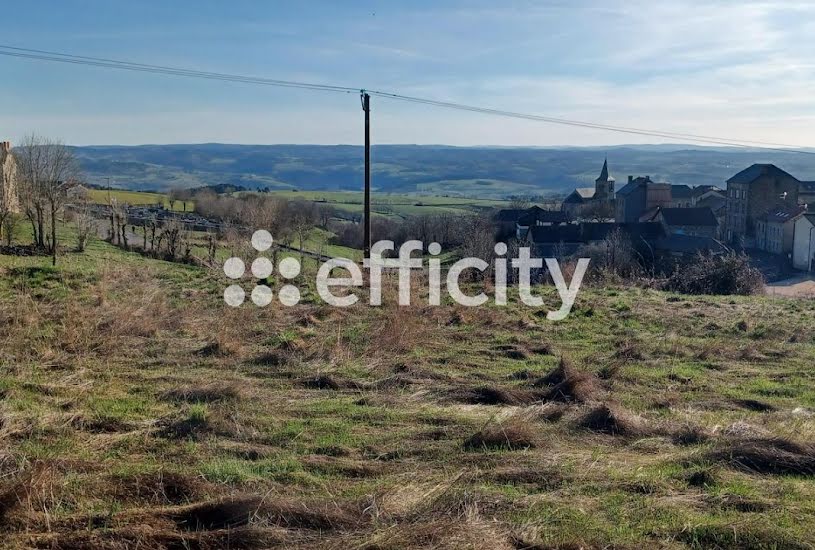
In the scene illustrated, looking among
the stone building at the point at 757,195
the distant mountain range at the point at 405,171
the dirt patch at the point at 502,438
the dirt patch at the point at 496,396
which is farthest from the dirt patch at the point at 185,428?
the distant mountain range at the point at 405,171

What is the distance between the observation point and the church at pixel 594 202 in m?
74.3

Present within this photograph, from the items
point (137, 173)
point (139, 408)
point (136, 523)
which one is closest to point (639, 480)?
point (136, 523)

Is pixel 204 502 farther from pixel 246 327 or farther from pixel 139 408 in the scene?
pixel 246 327

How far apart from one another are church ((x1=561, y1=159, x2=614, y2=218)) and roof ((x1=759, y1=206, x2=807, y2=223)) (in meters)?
16.9

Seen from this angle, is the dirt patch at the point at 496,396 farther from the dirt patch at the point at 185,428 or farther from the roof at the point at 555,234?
the roof at the point at 555,234

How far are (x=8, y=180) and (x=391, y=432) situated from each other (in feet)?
76.7

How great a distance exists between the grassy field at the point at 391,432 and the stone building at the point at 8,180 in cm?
1222

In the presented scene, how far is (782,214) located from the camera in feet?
176

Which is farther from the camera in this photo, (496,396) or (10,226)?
(10,226)

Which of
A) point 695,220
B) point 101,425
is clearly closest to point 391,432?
point 101,425

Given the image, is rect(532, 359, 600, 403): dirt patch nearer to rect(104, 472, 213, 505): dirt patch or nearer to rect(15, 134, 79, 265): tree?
rect(104, 472, 213, 505): dirt patch

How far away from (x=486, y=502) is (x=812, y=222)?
5076cm

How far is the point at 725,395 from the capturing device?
839 centimetres

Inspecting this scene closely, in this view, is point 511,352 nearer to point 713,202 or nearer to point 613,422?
point 613,422
